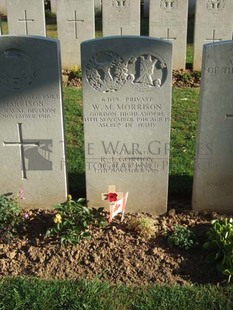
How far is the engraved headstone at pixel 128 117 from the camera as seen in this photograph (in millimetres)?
3947

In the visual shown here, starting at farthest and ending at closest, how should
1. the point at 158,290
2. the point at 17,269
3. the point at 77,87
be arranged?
1. the point at 77,87
2. the point at 17,269
3. the point at 158,290

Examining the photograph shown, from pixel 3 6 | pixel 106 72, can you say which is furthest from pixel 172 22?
pixel 3 6

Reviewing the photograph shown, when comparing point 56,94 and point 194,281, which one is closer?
point 194,281

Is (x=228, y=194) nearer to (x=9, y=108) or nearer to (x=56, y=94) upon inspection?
(x=56, y=94)

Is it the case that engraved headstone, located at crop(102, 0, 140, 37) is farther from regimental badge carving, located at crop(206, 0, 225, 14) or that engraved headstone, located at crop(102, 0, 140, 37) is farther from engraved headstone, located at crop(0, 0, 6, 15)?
engraved headstone, located at crop(0, 0, 6, 15)

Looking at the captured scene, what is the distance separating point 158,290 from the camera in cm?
352

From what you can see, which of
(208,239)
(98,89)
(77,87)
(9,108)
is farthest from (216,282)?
(77,87)

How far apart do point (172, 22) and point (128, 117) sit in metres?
6.27

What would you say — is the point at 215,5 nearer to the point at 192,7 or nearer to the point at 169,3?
the point at 169,3

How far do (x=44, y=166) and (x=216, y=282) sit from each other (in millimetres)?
2092

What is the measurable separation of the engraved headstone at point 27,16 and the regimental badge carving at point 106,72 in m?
6.32

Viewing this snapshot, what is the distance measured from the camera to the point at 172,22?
32.0 feet

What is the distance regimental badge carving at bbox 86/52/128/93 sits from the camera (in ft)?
13.0

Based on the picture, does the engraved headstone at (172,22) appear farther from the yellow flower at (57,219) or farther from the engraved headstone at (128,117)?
the yellow flower at (57,219)
